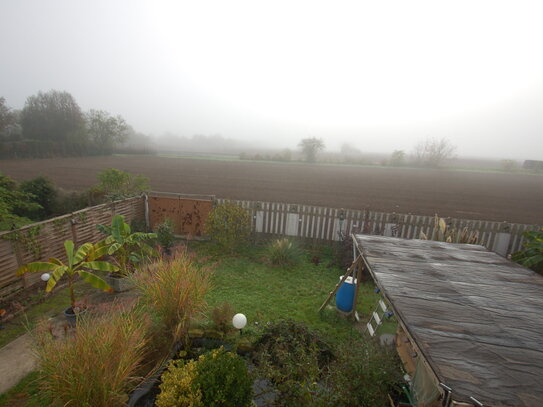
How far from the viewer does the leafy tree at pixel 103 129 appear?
49559 millimetres

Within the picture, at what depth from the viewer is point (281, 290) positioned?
19.5 ft

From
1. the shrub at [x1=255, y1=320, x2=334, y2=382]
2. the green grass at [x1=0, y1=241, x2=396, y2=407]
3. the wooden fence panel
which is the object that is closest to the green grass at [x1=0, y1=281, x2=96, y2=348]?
the green grass at [x1=0, y1=241, x2=396, y2=407]

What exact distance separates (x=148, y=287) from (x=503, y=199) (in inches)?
1242

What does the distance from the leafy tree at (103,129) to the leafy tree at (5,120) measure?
469 inches

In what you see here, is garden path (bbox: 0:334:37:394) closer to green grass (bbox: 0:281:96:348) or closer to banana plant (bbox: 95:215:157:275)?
green grass (bbox: 0:281:96:348)

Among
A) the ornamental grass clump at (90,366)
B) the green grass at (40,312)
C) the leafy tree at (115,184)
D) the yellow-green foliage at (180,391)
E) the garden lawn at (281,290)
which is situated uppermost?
the leafy tree at (115,184)

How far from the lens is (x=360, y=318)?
5168mm

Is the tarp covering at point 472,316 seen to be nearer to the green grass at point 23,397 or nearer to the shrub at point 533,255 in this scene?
the shrub at point 533,255

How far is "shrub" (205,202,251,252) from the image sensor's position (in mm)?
7723

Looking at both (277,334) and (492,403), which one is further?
(277,334)

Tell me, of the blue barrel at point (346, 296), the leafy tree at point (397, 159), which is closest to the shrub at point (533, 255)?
the blue barrel at point (346, 296)

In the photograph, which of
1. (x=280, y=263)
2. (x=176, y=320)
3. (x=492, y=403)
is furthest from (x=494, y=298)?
(x=280, y=263)

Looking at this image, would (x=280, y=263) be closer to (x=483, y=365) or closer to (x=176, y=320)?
(x=176, y=320)

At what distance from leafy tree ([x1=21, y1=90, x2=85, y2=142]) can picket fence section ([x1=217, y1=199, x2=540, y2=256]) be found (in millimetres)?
50628
